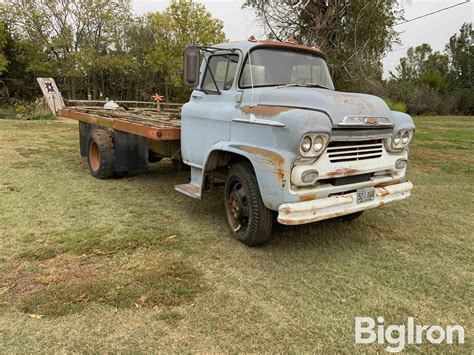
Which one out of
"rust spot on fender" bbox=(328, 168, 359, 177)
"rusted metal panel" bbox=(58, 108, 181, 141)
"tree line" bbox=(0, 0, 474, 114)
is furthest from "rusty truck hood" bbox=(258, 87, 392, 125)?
"tree line" bbox=(0, 0, 474, 114)

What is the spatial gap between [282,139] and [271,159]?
208mm

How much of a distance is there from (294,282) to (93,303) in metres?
1.65

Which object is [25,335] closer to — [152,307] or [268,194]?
[152,307]

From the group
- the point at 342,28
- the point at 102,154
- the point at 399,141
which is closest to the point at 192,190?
the point at 399,141

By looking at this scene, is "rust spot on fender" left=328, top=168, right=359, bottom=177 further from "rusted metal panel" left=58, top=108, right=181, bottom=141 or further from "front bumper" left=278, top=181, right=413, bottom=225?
"rusted metal panel" left=58, top=108, right=181, bottom=141

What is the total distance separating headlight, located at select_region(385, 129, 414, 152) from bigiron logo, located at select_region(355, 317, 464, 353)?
1.93 m

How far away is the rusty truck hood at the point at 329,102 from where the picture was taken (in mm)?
3652

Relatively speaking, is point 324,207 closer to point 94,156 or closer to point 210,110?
point 210,110

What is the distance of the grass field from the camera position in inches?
106

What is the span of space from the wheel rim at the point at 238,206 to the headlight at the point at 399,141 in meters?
1.63

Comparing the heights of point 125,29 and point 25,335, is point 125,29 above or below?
above

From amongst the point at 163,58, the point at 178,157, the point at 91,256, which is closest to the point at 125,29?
the point at 163,58

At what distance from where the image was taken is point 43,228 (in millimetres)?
4410

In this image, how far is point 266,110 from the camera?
3721mm
